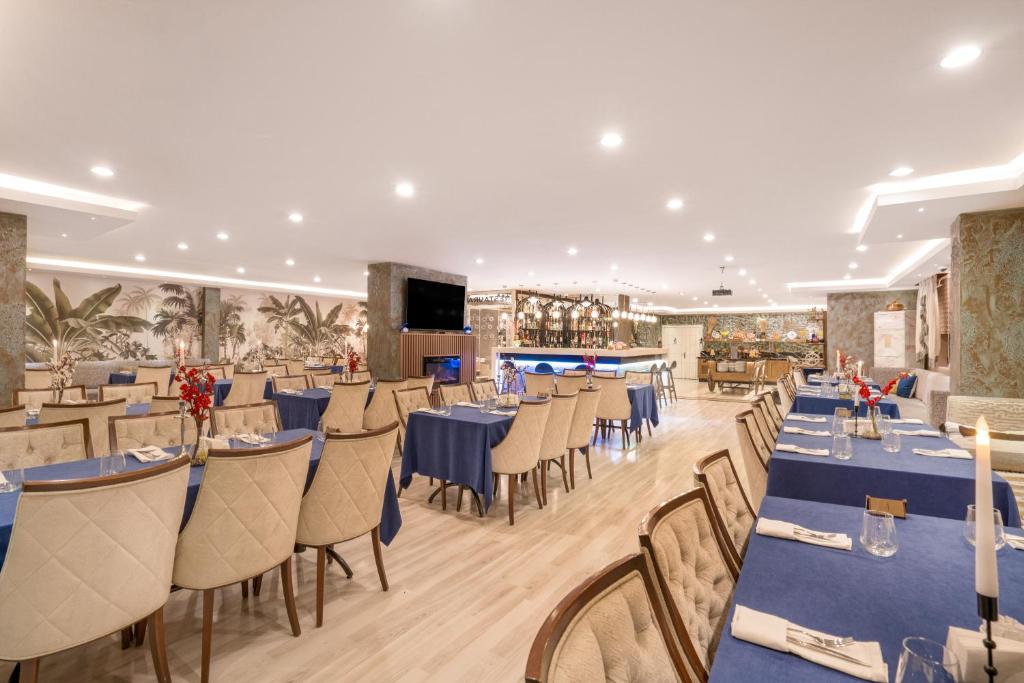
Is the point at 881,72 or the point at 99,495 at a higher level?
the point at 881,72

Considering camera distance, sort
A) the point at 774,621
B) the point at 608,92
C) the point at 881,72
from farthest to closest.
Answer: the point at 608,92 → the point at 881,72 → the point at 774,621

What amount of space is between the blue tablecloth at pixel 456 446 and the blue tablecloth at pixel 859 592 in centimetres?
257

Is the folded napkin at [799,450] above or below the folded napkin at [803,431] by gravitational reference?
below

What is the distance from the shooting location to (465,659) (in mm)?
2318

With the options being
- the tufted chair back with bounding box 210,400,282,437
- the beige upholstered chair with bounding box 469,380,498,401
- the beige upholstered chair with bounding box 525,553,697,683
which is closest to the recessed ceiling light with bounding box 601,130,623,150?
the tufted chair back with bounding box 210,400,282,437

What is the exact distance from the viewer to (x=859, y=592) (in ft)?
4.36

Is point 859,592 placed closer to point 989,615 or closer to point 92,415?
point 989,615

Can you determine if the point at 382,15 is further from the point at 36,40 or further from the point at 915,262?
the point at 915,262

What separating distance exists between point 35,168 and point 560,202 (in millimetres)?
4916

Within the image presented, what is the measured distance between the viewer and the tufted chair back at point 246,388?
6465 millimetres

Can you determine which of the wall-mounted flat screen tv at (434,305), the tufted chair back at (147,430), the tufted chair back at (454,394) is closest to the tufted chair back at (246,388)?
the tufted chair back at (454,394)

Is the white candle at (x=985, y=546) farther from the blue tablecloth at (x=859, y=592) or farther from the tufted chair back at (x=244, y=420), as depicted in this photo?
the tufted chair back at (x=244, y=420)

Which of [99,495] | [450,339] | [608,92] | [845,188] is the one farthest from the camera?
[450,339]

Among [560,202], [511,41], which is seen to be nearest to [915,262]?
[560,202]
